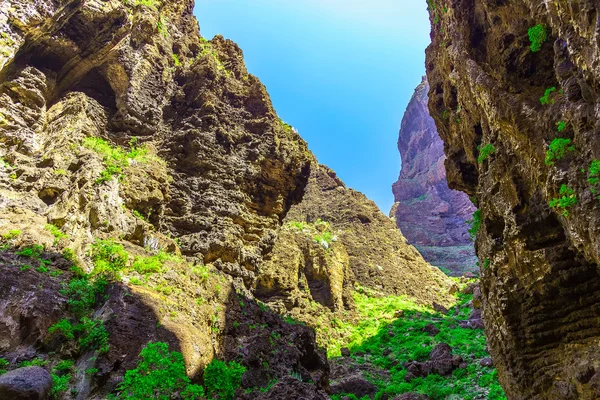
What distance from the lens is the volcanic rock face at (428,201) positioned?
6362 cm

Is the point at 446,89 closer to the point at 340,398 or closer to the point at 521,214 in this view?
the point at 521,214

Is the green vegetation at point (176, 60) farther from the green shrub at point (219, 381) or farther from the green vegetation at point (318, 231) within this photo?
the green shrub at point (219, 381)

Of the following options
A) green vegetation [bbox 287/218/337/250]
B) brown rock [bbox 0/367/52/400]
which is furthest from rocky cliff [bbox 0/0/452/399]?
green vegetation [bbox 287/218/337/250]

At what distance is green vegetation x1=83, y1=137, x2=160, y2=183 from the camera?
48.3 feet

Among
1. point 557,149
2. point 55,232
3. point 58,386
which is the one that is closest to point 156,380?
point 58,386

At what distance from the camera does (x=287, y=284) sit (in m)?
26.4

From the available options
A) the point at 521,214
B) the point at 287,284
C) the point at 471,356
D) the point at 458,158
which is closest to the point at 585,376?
the point at 521,214

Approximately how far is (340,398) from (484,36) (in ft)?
55.8

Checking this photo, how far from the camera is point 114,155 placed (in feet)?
52.6

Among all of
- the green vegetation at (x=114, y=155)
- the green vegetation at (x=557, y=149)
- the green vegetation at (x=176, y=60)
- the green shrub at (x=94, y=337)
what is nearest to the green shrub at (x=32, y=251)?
the green shrub at (x=94, y=337)

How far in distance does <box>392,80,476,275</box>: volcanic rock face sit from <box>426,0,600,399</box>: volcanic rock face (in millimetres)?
46779

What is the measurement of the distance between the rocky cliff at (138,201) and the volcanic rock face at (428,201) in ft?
140

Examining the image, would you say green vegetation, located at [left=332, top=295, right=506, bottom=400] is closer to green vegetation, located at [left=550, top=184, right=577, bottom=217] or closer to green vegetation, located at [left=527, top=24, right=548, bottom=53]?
green vegetation, located at [left=550, top=184, right=577, bottom=217]

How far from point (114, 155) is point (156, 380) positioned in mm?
11899
